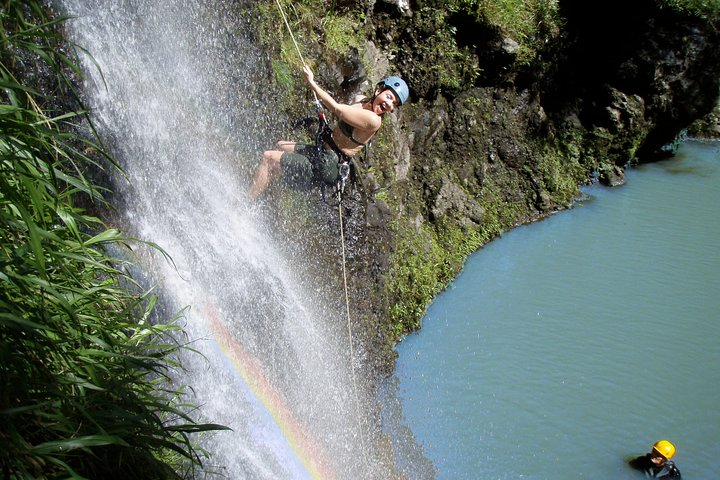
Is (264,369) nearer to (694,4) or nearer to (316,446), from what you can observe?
(316,446)

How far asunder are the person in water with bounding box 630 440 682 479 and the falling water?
2.67m

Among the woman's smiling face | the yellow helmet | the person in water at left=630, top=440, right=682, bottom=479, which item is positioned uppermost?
the woman's smiling face

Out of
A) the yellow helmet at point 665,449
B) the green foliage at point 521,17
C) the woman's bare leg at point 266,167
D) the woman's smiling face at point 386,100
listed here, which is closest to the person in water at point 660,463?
the yellow helmet at point 665,449

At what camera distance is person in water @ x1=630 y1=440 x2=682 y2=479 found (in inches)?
251

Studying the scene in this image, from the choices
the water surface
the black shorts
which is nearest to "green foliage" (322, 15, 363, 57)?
the black shorts

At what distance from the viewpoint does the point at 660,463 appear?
20.9ft

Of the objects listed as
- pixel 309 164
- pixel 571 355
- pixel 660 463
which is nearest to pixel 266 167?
pixel 309 164

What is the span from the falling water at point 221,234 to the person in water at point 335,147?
309 millimetres

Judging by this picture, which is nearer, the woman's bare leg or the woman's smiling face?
the woman's smiling face

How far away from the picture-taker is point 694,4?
13727 mm

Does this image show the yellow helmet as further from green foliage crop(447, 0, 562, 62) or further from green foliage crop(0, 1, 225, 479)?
green foliage crop(447, 0, 562, 62)

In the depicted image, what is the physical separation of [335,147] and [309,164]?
0.98 feet

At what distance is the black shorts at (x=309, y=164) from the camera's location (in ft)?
19.9

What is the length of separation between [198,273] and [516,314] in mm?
5024
